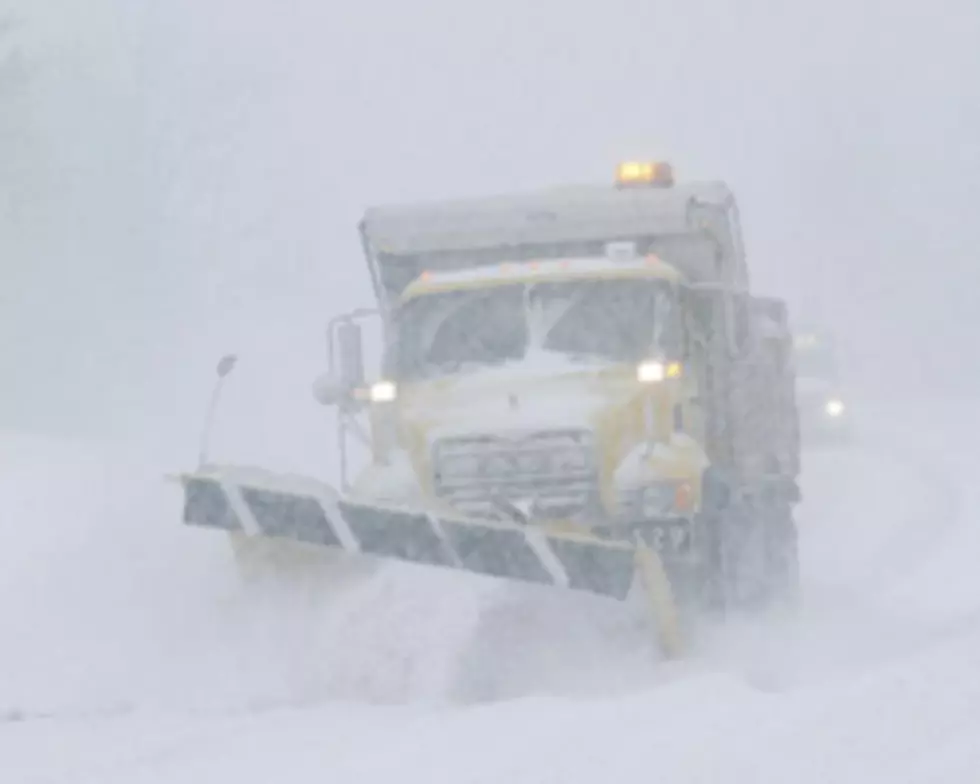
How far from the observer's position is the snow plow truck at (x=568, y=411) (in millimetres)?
8922

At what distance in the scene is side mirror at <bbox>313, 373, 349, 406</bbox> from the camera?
11.1 metres

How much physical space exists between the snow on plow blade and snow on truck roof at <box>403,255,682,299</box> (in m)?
1.95

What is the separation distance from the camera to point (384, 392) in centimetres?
1084

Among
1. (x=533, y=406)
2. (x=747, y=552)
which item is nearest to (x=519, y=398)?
(x=533, y=406)

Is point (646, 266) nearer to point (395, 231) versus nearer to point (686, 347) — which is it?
point (686, 347)

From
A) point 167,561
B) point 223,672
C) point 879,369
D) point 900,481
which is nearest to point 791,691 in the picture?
point 223,672

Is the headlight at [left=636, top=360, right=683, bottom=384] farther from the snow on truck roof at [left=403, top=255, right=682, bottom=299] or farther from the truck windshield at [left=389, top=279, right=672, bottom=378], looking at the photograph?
the snow on truck roof at [left=403, top=255, right=682, bottom=299]

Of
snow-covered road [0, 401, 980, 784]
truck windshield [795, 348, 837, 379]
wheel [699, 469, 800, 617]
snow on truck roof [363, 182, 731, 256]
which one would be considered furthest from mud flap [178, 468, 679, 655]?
truck windshield [795, 348, 837, 379]

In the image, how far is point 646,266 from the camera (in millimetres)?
10875

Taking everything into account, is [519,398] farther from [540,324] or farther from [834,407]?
[834,407]

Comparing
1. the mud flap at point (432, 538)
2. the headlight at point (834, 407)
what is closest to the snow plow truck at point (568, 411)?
the mud flap at point (432, 538)

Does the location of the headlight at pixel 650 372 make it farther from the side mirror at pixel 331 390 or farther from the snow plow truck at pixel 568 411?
the side mirror at pixel 331 390

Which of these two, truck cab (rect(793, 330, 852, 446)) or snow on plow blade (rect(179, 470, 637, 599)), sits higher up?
snow on plow blade (rect(179, 470, 637, 599))

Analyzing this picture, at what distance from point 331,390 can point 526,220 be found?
166cm
